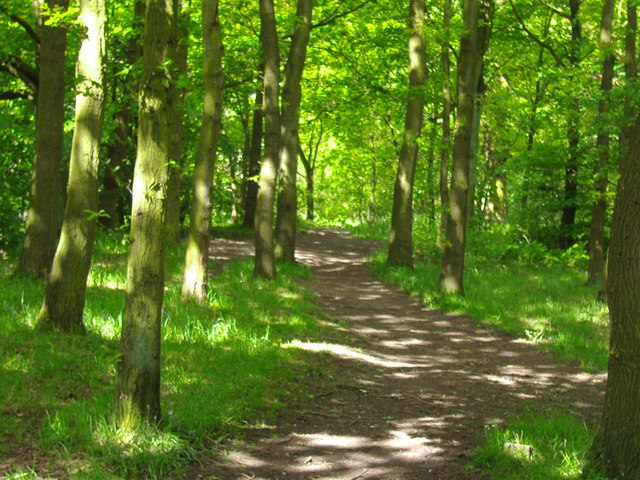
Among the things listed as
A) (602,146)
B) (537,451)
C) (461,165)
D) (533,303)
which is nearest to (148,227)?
(537,451)

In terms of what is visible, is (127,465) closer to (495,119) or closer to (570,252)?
(570,252)

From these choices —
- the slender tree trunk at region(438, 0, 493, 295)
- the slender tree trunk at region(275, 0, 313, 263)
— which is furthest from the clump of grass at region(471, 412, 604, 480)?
the slender tree trunk at region(275, 0, 313, 263)

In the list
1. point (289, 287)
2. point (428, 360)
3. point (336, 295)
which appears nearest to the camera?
point (428, 360)

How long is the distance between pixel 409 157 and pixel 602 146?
491cm

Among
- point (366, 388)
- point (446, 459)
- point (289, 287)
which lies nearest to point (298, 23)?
point (289, 287)

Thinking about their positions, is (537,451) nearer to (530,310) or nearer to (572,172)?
(530,310)

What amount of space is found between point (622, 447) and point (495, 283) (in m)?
11.0

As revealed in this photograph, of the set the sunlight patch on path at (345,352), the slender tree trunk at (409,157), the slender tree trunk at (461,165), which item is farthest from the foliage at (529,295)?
the sunlight patch on path at (345,352)

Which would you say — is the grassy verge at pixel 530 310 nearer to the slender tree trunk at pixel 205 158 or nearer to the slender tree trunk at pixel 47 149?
the slender tree trunk at pixel 205 158

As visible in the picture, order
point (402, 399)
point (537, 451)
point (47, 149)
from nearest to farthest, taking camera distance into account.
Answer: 1. point (537, 451)
2. point (402, 399)
3. point (47, 149)

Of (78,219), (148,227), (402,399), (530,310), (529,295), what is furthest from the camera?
(529,295)

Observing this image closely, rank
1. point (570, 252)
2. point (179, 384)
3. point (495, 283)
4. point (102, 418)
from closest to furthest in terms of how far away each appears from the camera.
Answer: point (102, 418) → point (179, 384) → point (495, 283) → point (570, 252)

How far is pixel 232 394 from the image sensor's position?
671 centimetres

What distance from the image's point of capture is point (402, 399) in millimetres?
7777
